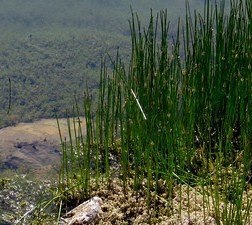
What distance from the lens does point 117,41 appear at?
23.9 ft

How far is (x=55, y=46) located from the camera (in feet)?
23.1

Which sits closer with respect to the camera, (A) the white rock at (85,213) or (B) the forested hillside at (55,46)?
(A) the white rock at (85,213)

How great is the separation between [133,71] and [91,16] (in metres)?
5.99

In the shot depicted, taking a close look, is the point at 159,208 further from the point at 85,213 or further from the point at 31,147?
the point at 31,147

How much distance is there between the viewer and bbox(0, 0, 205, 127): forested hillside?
589cm

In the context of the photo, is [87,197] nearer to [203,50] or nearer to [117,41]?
[203,50]

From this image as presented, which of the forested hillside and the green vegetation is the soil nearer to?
the forested hillside

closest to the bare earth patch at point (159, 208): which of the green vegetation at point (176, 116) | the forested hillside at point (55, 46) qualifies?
the green vegetation at point (176, 116)

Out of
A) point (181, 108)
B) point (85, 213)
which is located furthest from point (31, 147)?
point (85, 213)

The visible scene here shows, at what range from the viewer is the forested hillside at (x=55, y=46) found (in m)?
5.89

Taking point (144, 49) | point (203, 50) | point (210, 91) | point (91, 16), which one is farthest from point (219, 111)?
point (91, 16)

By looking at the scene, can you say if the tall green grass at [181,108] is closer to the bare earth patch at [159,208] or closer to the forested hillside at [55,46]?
the bare earth patch at [159,208]

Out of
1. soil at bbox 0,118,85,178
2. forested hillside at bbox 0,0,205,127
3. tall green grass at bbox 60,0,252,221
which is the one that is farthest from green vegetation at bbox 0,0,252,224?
forested hillside at bbox 0,0,205,127

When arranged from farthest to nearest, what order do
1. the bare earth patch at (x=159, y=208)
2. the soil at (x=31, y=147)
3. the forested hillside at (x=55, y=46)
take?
the forested hillside at (x=55, y=46) → the soil at (x=31, y=147) → the bare earth patch at (x=159, y=208)
